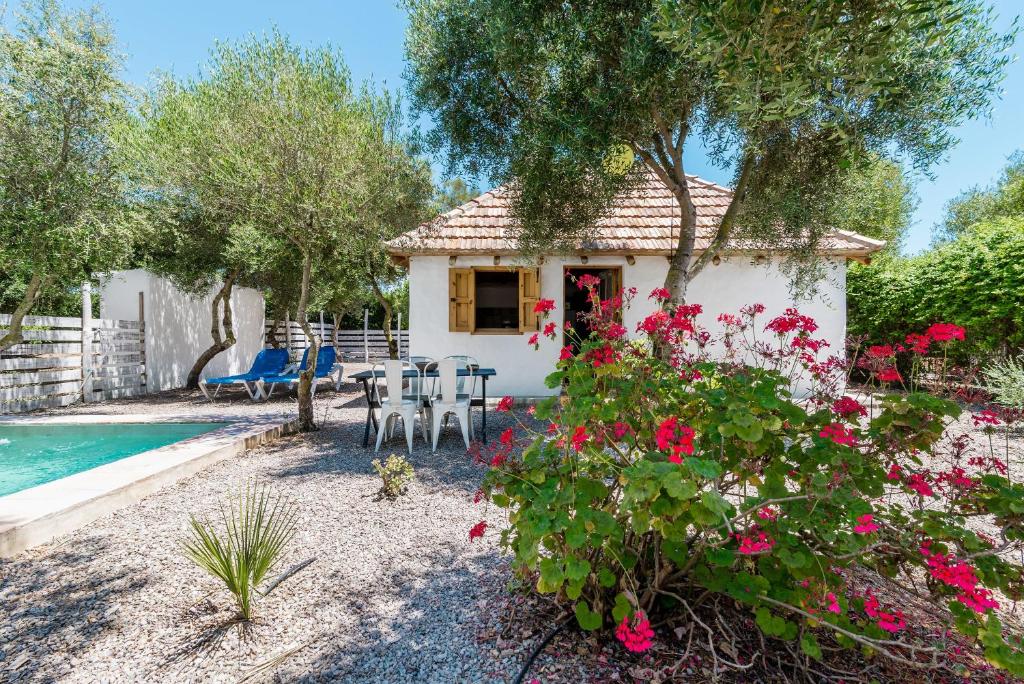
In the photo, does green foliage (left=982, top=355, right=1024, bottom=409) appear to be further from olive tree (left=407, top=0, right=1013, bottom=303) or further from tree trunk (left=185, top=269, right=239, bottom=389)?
tree trunk (left=185, top=269, right=239, bottom=389)

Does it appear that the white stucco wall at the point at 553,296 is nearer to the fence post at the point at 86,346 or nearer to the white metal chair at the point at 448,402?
the white metal chair at the point at 448,402

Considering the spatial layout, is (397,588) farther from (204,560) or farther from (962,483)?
(962,483)

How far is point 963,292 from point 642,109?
7611 mm

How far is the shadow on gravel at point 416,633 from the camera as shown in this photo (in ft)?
6.23

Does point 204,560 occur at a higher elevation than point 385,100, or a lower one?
lower

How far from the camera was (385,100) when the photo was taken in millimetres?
7137

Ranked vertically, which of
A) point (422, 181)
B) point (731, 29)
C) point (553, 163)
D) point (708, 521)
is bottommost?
point (708, 521)

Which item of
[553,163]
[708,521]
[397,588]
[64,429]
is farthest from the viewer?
[64,429]

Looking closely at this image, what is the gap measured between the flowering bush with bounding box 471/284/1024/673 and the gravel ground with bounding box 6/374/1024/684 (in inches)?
13.5

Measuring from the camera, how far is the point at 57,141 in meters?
6.79

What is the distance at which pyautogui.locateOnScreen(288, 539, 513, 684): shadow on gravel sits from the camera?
190 centimetres

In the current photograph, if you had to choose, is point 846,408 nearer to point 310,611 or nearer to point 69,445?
point 310,611

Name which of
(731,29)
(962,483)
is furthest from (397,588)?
(731,29)

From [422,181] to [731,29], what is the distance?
269 inches
